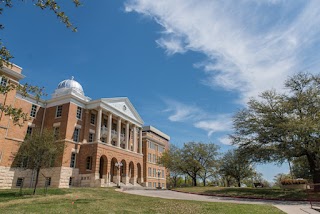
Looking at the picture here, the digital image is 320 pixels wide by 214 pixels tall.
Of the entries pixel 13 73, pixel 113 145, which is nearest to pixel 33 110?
pixel 13 73

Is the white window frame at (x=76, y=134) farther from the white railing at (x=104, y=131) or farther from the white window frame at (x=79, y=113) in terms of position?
the white railing at (x=104, y=131)

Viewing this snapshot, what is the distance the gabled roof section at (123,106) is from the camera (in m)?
40.8

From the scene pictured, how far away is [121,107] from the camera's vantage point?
144 feet

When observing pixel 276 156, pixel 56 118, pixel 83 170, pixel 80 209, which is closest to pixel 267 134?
pixel 276 156

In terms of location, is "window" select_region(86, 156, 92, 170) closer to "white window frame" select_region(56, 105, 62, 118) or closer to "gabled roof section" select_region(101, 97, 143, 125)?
"white window frame" select_region(56, 105, 62, 118)

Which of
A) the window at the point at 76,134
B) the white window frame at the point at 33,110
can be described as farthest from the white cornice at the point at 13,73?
the window at the point at 76,134

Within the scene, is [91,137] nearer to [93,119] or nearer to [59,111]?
[93,119]

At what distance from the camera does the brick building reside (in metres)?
29.6

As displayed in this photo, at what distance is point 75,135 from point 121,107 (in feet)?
34.7

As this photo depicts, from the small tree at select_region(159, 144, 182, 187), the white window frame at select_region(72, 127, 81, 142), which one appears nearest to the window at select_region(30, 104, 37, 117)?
the white window frame at select_region(72, 127, 81, 142)

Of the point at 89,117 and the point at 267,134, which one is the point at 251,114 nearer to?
the point at 267,134

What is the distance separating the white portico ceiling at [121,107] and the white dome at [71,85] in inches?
223

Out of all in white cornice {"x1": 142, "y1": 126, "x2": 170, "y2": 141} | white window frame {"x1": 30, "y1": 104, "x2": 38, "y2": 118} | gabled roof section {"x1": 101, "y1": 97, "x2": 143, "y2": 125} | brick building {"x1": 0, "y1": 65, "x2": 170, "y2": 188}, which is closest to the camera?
brick building {"x1": 0, "y1": 65, "x2": 170, "y2": 188}

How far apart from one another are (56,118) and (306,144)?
3221cm
